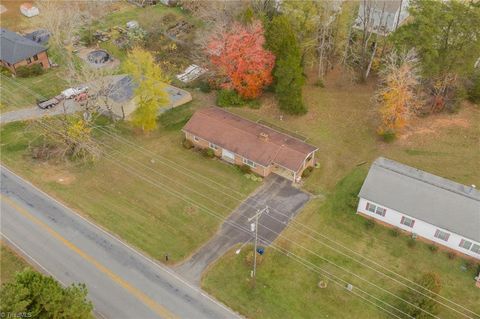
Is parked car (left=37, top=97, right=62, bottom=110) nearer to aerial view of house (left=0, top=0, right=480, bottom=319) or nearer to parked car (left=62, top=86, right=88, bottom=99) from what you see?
aerial view of house (left=0, top=0, right=480, bottom=319)

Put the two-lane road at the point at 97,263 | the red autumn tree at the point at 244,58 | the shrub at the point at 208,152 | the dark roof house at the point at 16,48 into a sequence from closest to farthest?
the two-lane road at the point at 97,263 < the shrub at the point at 208,152 < the red autumn tree at the point at 244,58 < the dark roof house at the point at 16,48

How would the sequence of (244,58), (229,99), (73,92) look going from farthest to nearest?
(73,92)
(229,99)
(244,58)

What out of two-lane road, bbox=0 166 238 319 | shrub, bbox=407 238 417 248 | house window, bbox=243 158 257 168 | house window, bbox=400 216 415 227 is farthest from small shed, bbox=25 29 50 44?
shrub, bbox=407 238 417 248

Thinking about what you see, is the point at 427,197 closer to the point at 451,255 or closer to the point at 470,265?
the point at 451,255

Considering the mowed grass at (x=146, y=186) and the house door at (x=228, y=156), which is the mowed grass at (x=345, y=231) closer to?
the mowed grass at (x=146, y=186)

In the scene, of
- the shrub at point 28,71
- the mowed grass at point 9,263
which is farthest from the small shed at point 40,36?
the mowed grass at point 9,263

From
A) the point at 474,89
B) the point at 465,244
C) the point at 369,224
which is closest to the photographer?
the point at 465,244

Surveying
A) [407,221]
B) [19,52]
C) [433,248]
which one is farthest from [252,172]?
[19,52]
